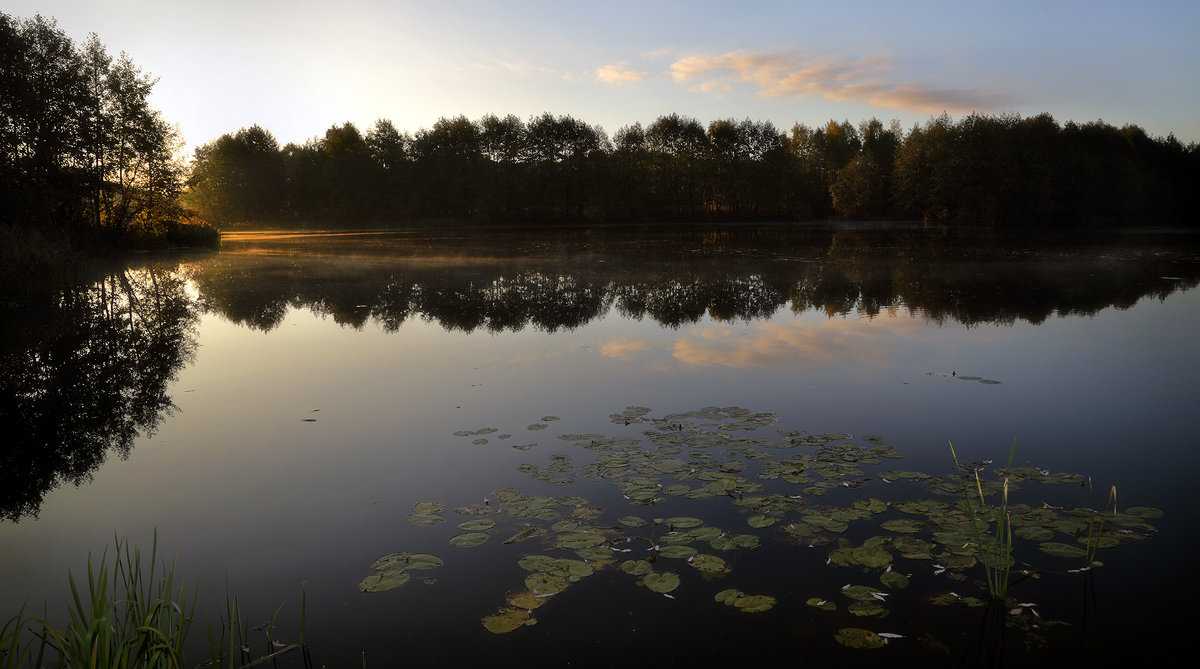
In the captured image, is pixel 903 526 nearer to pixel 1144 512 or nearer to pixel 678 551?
pixel 678 551

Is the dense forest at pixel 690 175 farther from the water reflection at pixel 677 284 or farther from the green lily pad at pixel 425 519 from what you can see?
the green lily pad at pixel 425 519

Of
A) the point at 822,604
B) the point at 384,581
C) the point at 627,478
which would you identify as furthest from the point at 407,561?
the point at 822,604

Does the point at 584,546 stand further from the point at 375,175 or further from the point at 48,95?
the point at 375,175

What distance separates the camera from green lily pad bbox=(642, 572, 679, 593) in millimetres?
4761

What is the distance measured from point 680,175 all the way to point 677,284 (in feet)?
238

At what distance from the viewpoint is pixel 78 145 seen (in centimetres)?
3475

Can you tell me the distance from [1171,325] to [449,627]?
1903cm

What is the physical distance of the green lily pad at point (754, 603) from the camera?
453 centimetres

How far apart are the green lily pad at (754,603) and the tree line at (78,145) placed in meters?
33.0

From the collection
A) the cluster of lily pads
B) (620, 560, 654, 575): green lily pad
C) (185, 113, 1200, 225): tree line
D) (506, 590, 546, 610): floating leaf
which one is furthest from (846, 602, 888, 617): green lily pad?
(185, 113, 1200, 225): tree line

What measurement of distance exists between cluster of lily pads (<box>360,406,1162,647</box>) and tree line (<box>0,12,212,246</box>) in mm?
30685

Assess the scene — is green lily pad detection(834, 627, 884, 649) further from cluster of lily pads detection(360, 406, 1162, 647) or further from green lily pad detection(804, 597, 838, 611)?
green lily pad detection(804, 597, 838, 611)

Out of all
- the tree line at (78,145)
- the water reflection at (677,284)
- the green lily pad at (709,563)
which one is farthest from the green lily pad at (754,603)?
the tree line at (78,145)

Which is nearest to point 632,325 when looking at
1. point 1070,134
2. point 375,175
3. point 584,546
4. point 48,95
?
point 584,546
